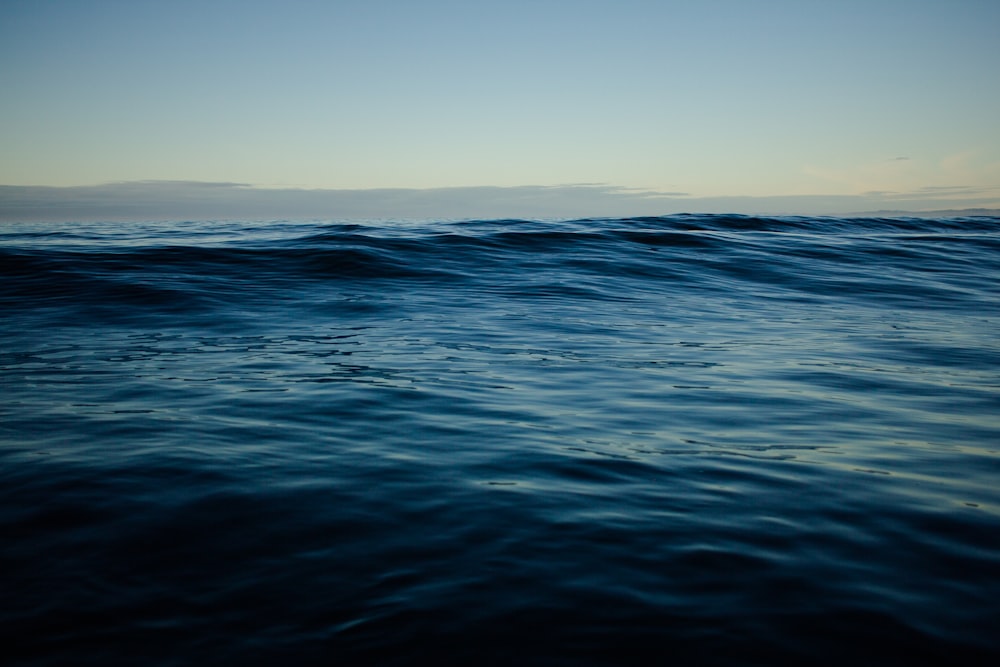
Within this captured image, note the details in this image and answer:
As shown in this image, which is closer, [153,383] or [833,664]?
[833,664]

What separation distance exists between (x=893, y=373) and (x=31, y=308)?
11.3 metres

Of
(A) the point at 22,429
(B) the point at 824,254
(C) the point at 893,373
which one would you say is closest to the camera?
(A) the point at 22,429

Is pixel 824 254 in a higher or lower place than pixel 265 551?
higher

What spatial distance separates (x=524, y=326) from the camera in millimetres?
9938

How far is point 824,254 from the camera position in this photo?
61.4 feet

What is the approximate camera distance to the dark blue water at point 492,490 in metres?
2.55

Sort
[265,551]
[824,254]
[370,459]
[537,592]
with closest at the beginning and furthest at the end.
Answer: [537,592] < [265,551] < [370,459] < [824,254]

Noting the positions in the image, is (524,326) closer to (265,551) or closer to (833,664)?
(265,551)

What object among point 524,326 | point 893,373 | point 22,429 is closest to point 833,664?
point 22,429

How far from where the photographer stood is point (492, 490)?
12.8 ft

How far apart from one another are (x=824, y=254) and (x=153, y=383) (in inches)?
671

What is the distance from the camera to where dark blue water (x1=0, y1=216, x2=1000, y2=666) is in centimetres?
255

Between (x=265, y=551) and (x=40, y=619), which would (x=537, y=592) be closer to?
(x=265, y=551)

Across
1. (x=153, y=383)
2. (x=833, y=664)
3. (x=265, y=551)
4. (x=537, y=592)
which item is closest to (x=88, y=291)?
(x=153, y=383)
